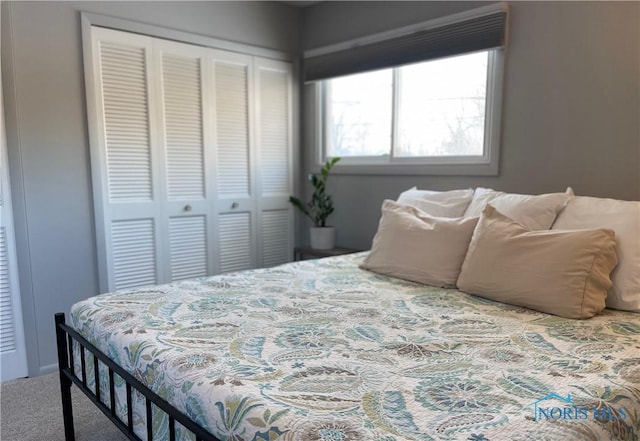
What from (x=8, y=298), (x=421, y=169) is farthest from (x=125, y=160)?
(x=421, y=169)

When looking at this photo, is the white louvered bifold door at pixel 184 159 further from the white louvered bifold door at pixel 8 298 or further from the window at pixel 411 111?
the window at pixel 411 111

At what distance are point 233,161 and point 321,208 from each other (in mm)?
777

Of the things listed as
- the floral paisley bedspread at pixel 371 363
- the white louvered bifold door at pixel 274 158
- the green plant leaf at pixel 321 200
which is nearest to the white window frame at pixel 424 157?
the green plant leaf at pixel 321 200

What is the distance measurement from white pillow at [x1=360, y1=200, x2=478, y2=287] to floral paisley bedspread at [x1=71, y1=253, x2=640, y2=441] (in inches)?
7.0

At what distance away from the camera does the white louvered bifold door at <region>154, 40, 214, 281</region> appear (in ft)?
10.0

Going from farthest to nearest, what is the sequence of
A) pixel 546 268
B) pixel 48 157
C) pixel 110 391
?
1. pixel 48 157
2. pixel 546 268
3. pixel 110 391

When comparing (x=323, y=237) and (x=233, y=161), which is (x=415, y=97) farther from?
(x=233, y=161)

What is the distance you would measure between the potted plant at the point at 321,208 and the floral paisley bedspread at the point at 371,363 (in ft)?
4.99

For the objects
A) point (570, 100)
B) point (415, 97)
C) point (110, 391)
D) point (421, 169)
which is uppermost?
point (415, 97)

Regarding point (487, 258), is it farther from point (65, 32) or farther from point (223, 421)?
point (65, 32)

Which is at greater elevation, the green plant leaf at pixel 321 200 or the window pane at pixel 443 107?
the window pane at pixel 443 107

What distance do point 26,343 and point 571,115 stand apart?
3282 millimetres

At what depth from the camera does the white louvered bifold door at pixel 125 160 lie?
2770 millimetres

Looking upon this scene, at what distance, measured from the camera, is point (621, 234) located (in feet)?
5.74
